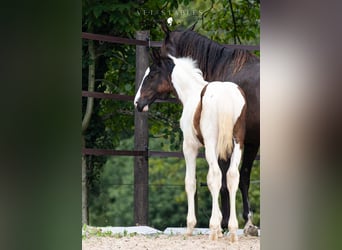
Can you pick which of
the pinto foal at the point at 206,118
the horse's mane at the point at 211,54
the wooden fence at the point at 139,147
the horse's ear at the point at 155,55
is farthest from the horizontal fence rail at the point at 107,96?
the horse's mane at the point at 211,54

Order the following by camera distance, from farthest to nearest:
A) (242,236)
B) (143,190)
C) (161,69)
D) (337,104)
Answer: (143,190), (161,69), (242,236), (337,104)

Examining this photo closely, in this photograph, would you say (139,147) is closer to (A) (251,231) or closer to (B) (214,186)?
(B) (214,186)

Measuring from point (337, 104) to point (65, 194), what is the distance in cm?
51

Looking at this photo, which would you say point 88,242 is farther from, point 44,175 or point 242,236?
point 44,175

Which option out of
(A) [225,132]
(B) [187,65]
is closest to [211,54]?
(B) [187,65]

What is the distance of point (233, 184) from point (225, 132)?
8.4 inches

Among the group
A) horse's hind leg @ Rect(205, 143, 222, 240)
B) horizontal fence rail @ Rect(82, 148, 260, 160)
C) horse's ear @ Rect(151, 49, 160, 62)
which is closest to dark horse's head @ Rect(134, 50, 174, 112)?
horse's ear @ Rect(151, 49, 160, 62)

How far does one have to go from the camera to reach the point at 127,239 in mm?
2811

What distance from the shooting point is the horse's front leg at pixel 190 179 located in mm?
2758

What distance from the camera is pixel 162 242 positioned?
110 inches

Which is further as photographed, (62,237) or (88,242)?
(88,242)

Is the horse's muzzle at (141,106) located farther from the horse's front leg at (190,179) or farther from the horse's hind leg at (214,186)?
the horse's hind leg at (214,186)

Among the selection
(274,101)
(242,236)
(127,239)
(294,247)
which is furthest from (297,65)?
(127,239)

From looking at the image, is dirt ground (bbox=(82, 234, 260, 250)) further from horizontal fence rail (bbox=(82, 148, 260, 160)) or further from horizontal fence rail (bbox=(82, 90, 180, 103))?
horizontal fence rail (bbox=(82, 90, 180, 103))
